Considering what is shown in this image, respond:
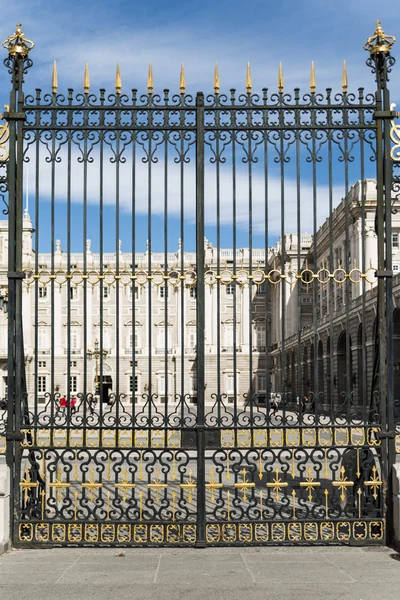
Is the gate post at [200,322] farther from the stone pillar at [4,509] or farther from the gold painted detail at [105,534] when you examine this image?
the stone pillar at [4,509]

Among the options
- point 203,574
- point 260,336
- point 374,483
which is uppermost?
point 260,336

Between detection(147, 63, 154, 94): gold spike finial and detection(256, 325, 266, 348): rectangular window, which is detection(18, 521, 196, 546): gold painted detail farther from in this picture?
Answer: detection(256, 325, 266, 348): rectangular window

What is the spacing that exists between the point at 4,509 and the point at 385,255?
4369 mm

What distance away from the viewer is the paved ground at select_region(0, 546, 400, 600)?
5719 mm

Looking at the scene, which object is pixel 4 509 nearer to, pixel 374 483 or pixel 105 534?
pixel 105 534

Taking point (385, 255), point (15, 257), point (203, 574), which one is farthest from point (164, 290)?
point (203, 574)

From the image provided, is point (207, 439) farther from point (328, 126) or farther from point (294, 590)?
point (328, 126)

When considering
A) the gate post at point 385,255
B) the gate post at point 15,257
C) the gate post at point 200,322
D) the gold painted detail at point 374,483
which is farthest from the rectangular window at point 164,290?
the gold painted detail at point 374,483

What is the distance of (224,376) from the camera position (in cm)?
6150

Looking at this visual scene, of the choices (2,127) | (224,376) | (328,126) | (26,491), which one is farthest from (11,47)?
(224,376)

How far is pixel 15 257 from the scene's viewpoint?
7.55 m

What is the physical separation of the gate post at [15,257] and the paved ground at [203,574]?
0.95 m

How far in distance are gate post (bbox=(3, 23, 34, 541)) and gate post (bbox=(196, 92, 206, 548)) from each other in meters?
1.71

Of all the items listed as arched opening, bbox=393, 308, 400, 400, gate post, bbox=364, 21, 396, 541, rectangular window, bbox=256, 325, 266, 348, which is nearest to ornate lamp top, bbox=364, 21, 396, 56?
gate post, bbox=364, 21, 396, 541
